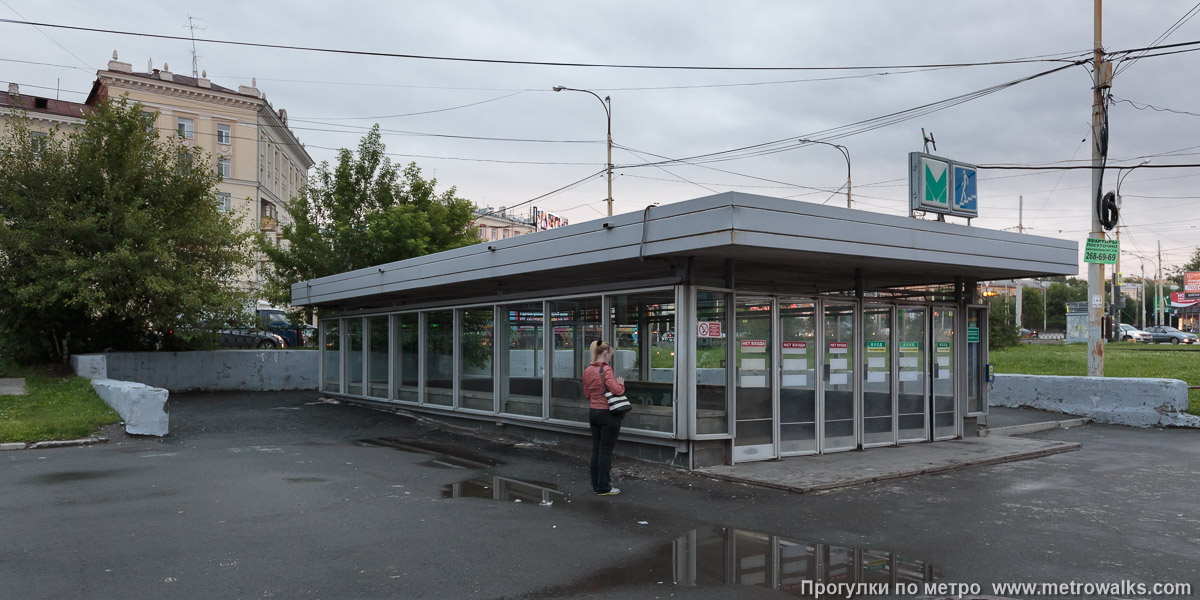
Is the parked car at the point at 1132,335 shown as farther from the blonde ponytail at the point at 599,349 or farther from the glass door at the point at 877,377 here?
the blonde ponytail at the point at 599,349

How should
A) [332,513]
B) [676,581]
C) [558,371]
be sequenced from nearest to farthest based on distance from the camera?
[676,581] < [332,513] < [558,371]

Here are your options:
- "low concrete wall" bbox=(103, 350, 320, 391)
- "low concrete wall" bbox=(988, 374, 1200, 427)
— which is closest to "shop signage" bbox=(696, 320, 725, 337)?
"low concrete wall" bbox=(988, 374, 1200, 427)

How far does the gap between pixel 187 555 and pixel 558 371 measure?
7.01m

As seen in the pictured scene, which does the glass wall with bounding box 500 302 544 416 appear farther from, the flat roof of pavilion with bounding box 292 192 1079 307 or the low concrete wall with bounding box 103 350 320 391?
A: the low concrete wall with bounding box 103 350 320 391

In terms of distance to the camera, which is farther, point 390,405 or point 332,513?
point 390,405

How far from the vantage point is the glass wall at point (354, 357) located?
1994cm

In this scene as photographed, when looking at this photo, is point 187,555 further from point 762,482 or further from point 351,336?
point 351,336

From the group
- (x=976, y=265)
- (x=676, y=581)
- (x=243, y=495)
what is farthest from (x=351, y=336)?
(x=676, y=581)

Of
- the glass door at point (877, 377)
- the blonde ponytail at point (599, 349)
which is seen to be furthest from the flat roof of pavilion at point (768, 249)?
the blonde ponytail at point (599, 349)

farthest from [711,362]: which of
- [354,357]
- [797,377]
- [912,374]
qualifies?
[354,357]

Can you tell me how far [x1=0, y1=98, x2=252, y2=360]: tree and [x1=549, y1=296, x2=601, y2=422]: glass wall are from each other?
12157mm

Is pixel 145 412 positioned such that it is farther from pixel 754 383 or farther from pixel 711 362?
pixel 754 383

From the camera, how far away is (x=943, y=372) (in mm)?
13453

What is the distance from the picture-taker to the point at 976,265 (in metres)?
11.5
